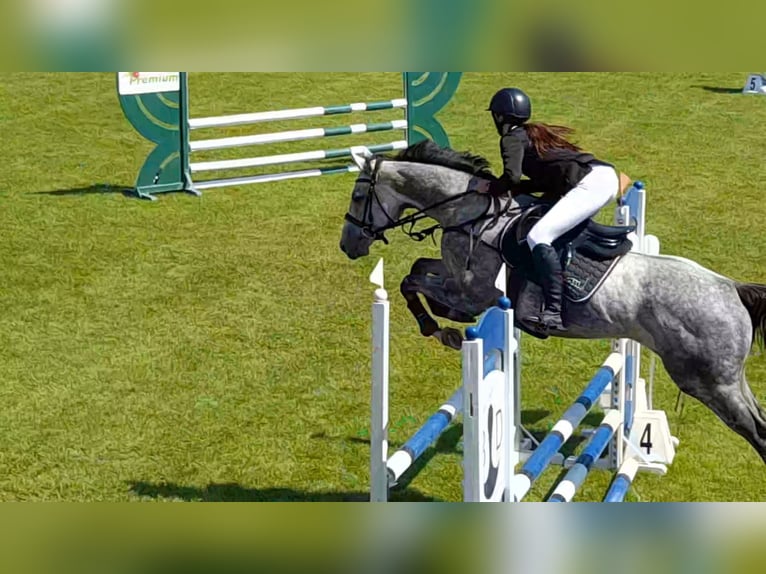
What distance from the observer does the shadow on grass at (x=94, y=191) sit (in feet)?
38.7

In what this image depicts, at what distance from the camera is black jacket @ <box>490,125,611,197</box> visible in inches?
211

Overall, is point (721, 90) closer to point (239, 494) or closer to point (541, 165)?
point (541, 165)

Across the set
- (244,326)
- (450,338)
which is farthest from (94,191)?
(450,338)

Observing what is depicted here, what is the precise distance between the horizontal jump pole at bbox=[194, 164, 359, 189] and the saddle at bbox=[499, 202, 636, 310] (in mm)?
6762

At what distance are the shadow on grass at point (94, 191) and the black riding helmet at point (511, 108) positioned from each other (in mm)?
7004

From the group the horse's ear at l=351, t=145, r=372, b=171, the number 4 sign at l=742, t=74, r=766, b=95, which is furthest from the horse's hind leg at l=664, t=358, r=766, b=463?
the number 4 sign at l=742, t=74, r=766, b=95

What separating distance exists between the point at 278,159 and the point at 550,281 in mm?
7326

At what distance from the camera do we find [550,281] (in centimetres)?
544

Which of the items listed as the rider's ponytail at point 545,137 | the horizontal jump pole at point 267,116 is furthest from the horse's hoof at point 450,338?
the horizontal jump pole at point 267,116

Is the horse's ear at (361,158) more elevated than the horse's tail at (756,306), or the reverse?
the horse's ear at (361,158)

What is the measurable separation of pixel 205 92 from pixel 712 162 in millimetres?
7158

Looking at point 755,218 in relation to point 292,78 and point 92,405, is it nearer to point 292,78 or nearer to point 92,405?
point 92,405

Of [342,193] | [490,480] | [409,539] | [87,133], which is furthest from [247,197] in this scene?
[409,539]

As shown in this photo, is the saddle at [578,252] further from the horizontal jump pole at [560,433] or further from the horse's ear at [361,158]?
the horse's ear at [361,158]
